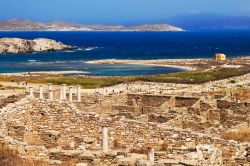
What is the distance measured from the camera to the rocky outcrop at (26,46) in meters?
179

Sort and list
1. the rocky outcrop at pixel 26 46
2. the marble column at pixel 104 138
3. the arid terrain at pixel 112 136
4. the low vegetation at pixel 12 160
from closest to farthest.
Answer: the low vegetation at pixel 12 160
the arid terrain at pixel 112 136
the marble column at pixel 104 138
the rocky outcrop at pixel 26 46

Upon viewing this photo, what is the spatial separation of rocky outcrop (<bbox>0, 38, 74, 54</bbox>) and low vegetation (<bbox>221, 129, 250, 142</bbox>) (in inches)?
6288

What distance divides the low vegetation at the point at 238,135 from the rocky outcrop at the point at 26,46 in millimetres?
159707

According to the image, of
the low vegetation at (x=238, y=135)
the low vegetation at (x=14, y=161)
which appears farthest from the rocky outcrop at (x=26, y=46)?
the low vegetation at (x=14, y=161)

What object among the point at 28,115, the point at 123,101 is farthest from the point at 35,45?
the point at 28,115

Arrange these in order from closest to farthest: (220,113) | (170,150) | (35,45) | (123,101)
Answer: (170,150) < (220,113) < (123,101) < (35,45)

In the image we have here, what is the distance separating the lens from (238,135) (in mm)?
20266

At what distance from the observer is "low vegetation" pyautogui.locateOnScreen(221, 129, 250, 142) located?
63.9ft

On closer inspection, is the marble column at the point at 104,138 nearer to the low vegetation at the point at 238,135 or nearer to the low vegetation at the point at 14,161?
the low vegetation at the point at 14,161

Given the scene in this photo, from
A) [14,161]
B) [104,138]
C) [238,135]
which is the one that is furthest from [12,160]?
[238,135]

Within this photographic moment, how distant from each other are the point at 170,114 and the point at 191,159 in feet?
38.0

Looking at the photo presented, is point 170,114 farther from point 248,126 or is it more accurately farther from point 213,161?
point 213,161

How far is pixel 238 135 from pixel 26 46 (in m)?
169

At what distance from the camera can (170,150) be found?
15.3 m
